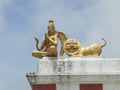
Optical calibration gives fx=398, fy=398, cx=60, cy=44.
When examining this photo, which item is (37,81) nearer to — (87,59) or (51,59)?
(51,59)

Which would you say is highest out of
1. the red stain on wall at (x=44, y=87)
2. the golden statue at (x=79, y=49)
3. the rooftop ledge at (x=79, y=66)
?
the golden statue at (x=79, y=49)

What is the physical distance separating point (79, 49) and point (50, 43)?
81 cm

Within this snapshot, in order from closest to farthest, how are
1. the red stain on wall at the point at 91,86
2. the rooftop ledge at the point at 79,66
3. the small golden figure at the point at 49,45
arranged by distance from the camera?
the red stain on wall at the point at 91,86 → the rooftop ledge at the point at 79,66 → the small golden figure at the point at 49,45

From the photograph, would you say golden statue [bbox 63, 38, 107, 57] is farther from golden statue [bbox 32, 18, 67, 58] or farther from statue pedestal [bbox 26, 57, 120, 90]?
statue pedestal [bbox 26, 57, 120, 90]

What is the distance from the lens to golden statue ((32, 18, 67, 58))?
10688mm

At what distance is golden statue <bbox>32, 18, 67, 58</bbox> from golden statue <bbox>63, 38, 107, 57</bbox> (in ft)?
0.56

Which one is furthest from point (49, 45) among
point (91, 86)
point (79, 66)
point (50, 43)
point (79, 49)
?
point (91, 86)

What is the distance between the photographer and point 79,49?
10.8 m

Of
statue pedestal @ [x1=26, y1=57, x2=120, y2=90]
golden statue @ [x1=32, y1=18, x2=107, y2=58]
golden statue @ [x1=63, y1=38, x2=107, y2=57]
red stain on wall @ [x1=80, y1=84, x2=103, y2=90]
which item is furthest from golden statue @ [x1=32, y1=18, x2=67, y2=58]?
red stain on wall @ [x1=80, y1=84, x2=103, y2=90]

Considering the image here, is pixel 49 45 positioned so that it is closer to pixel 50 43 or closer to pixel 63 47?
pixel 50 43

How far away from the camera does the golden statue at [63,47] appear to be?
10.8 meters

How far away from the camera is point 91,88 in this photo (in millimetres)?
10258

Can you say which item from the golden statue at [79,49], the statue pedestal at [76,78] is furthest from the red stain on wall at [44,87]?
the golden statue at [79,49]

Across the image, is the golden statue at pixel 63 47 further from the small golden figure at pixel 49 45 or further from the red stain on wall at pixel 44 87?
the red stain on wall at pixel 44 87
